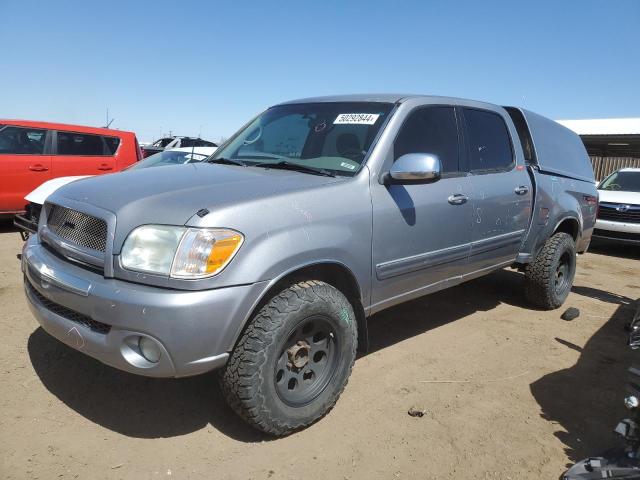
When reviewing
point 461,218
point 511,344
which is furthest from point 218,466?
point 511,344

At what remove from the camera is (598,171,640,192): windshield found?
33.0 feet

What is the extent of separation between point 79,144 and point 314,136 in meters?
6.58

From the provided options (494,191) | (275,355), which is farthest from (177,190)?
(494,191)

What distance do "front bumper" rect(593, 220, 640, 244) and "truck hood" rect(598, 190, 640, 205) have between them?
0.41m

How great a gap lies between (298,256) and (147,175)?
1.10 m

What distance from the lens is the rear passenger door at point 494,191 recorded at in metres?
3.81

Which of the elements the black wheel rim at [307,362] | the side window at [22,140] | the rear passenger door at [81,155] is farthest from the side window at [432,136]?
the side window at [22,140]

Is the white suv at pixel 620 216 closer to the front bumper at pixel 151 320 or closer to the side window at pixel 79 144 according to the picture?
the front bumper at pixel 151 320

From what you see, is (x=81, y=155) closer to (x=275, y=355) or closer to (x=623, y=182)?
(x=275, y=355)

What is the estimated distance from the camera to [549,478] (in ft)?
8.02

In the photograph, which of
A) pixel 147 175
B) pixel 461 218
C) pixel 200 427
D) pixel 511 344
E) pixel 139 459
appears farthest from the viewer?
pixel 511 344

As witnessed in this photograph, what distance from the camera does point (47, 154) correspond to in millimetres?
8156

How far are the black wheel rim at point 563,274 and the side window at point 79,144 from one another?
742 centimetres

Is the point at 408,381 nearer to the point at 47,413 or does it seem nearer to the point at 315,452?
the point at 315,452
